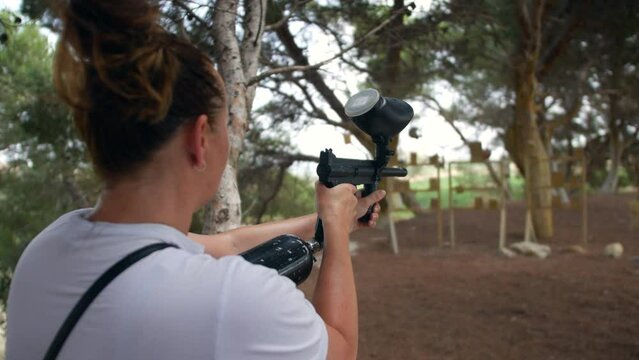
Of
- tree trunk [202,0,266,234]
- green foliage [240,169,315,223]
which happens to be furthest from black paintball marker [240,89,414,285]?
green foliage [240,169,315,223]

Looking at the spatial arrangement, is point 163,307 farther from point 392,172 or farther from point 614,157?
point 614,157

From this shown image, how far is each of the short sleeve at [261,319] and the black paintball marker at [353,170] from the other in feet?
1.02

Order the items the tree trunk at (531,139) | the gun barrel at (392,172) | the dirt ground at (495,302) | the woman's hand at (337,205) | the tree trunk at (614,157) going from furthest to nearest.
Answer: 1. the tree trunk at (614,157)
2. the tree trunk at (531,139)
3. the dirt ground at (495,302)
4. the gun barrel at (392,172)
5. the woman's hand at (337,205)

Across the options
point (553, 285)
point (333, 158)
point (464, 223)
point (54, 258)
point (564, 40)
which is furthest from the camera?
point (464, 223)

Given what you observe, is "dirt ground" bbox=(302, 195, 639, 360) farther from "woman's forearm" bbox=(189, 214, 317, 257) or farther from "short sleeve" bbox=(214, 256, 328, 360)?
"short sleeve" bbox=(214, 256, 328, 360)

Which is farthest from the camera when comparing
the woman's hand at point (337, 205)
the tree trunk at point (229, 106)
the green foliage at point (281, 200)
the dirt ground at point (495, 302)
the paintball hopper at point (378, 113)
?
the green foliage at point (281, 200)

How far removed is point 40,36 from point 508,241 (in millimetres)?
7714

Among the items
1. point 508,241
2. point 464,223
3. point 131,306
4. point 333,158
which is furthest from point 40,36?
point 464,223

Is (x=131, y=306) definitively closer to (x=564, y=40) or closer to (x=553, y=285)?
(x=553, y=285)

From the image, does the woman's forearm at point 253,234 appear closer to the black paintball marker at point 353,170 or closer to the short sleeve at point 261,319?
the black paintball marker at point 353,170

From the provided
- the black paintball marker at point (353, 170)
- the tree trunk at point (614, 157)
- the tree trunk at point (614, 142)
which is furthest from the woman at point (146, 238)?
the tree trunk at point (614, 157)

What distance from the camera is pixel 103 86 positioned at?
2.88 feet

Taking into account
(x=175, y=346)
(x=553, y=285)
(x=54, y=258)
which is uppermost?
(x=54, y=258)

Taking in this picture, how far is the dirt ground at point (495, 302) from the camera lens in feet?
15.5
